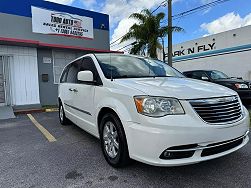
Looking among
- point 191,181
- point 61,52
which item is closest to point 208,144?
point 191,181

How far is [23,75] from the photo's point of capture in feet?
33.7

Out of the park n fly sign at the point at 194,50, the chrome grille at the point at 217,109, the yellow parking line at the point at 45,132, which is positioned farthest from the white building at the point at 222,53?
the chrome grille at the point at 217,109

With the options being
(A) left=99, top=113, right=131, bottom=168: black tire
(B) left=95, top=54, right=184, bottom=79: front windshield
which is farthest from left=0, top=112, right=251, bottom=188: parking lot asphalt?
(B) left=95, top=54, right=184, bottom=79: front windshield

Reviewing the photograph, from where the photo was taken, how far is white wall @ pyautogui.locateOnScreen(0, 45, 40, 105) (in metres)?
9.99

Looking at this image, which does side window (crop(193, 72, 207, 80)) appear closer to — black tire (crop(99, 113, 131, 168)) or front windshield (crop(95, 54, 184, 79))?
front windshield (crop(95, 54, 184, 79))

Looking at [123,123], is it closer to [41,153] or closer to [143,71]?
[143,71]

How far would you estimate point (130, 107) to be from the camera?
9.55 ft

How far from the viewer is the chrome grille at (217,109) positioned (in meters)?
2.73

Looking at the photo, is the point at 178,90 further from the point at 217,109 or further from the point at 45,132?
the point at 45,132

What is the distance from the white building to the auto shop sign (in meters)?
12.1

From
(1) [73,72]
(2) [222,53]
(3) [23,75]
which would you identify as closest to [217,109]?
(1) [73,72]

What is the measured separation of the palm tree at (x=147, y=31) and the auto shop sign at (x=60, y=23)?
5782 mm

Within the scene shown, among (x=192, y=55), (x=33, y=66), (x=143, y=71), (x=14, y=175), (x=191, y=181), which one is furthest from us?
(x=192, y=55)

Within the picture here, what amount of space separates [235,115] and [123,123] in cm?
148
